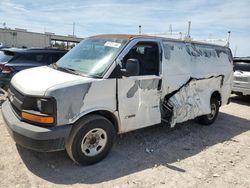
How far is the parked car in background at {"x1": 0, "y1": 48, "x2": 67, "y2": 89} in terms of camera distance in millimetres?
7555

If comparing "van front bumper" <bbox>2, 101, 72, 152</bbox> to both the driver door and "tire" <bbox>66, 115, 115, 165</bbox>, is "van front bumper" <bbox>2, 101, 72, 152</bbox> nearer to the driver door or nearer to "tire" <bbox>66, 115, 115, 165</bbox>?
"tire" <bbox>66, 115, 115, 165</bbox>

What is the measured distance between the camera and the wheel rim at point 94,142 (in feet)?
13.2

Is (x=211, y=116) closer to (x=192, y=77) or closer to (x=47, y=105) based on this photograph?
(x=192, y=77)

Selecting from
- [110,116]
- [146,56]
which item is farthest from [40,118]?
[146,56]

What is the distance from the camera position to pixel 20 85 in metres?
4.03

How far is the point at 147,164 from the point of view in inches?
169

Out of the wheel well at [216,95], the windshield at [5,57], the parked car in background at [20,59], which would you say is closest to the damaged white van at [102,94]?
the wheel well at [216,95]

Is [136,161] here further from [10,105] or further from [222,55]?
[222,55]

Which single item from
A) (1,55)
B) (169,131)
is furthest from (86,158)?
(1,55)

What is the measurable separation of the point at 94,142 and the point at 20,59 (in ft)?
16.8

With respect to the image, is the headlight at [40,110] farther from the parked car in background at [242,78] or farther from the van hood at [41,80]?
the parked car in background at [242,78]

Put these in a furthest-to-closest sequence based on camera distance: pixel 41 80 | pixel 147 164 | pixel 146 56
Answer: pixel 146 56 → pixel 147 164 → pixel 41 80

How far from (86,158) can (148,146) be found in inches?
58.1

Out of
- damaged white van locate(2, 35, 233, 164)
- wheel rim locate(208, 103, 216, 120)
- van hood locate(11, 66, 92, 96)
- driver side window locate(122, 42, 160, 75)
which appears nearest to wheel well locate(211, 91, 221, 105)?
wheel rim locate(208, 103, 216, 120)
